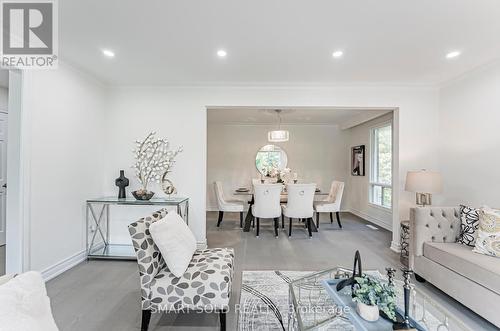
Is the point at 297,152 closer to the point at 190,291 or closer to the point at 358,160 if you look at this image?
the point at 358,160

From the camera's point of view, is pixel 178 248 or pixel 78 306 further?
pixel 78 306

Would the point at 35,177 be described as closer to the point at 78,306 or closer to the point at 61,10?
the point at 78,306

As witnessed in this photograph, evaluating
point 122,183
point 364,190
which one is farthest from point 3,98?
point 364,190

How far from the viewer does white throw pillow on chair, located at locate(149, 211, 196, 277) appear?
1.95 m

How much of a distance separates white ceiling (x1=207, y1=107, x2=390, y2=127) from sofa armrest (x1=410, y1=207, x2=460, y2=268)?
281 cm

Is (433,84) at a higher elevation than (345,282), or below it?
higher

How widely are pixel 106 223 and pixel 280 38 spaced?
3.58 m

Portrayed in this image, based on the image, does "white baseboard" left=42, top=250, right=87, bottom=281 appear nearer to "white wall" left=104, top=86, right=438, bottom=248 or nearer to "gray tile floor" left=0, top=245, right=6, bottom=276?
"gray tile floor" left=0, top=245, right=6, bottom=276

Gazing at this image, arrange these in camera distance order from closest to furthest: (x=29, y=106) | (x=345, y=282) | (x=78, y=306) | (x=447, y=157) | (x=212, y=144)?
(x=345, y=282) < (x=78, y=306) < (x=29, y=106) < (x=447, y=157) < (x=212, y=144)

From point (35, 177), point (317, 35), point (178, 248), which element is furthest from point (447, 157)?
point (35, 177)

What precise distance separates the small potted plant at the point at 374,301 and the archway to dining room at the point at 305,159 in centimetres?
373

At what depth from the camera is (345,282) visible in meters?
1.83

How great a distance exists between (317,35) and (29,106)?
3049mm

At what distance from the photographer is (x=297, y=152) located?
290 inches
